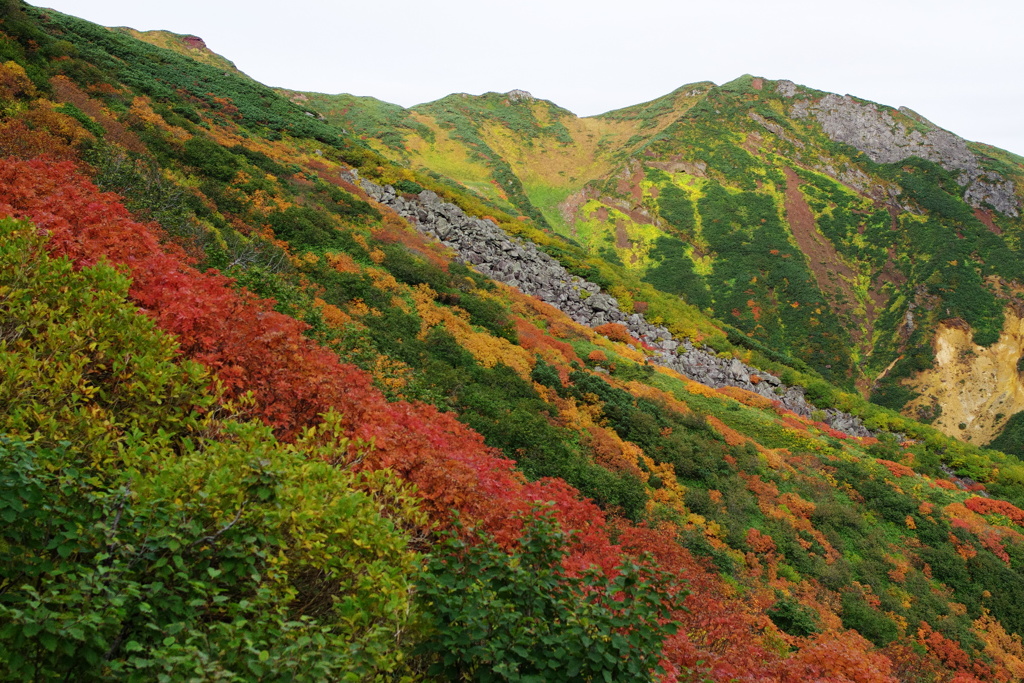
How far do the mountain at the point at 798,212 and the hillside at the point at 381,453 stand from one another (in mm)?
21013

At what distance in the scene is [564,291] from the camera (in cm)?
3544

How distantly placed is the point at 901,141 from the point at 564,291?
81.3 m

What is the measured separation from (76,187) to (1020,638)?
2690 cm

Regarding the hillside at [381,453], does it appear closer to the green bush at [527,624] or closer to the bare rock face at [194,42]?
the green bush at [527,624]

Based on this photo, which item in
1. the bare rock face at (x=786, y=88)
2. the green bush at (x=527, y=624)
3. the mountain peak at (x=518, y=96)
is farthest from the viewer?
the mountain peak at (x=518, y=96)

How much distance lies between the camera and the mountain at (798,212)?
53.7 metres

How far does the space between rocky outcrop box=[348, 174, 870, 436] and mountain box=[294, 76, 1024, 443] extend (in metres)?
20.6

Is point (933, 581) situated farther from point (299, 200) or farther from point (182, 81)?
point (182, 81)

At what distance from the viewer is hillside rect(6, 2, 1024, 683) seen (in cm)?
395

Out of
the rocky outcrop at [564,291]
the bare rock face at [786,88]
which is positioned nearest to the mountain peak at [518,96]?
the bare rock face at [786,88]

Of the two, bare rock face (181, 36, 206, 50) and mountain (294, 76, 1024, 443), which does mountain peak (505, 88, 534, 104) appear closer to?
mountain (294, 76, 1024, 443)

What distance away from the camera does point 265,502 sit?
463cm

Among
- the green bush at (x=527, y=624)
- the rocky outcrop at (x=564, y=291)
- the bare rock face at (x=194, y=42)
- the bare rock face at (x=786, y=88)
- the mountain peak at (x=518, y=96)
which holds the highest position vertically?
the bare rock face at (x=786, y=88)

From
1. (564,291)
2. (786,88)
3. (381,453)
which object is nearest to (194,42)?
(564,291)
